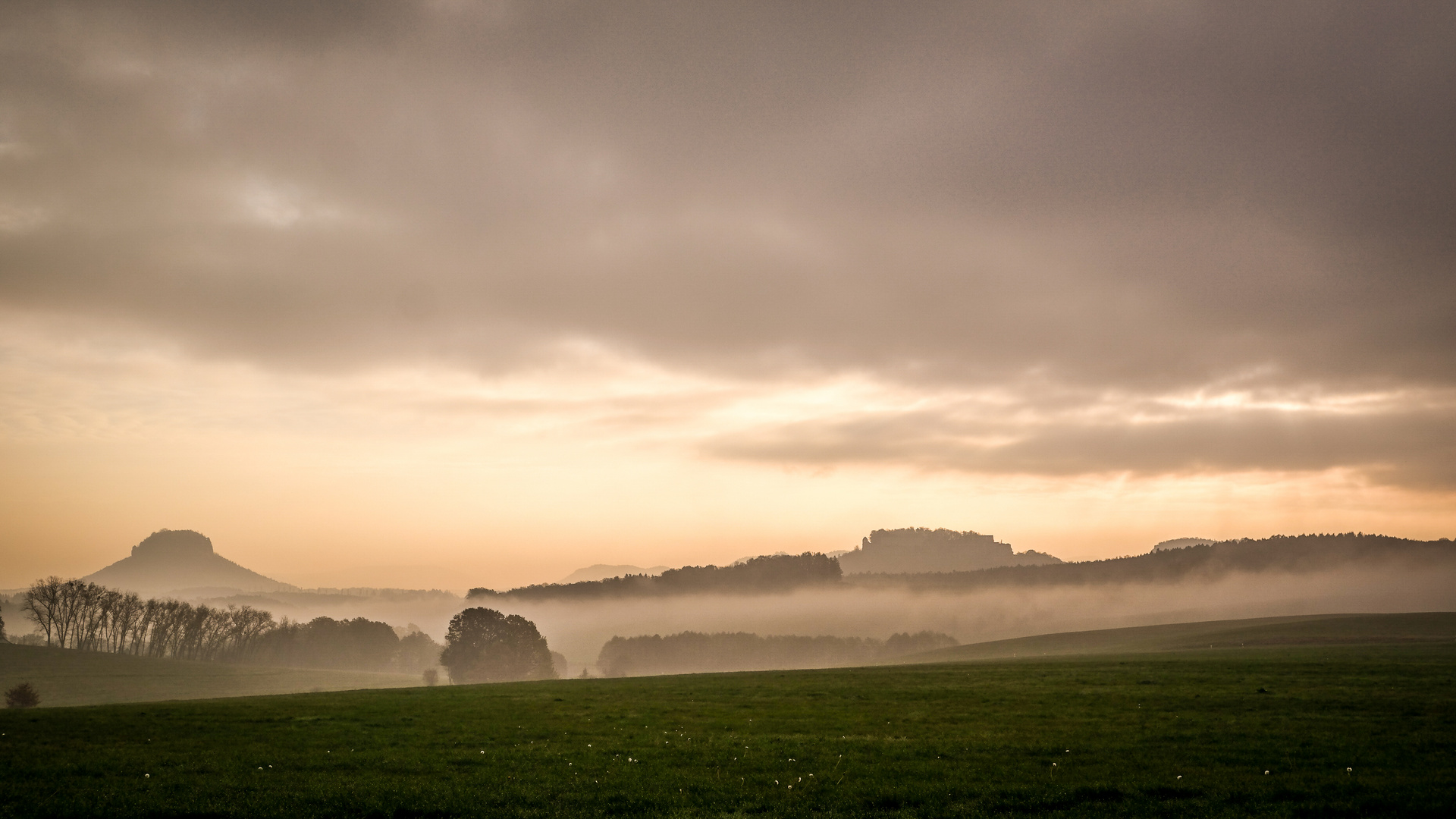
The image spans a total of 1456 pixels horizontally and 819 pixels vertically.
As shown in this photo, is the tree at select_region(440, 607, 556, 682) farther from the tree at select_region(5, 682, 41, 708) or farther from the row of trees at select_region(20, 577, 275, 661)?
the row of trees at select_region(20, 577, 275, 661)

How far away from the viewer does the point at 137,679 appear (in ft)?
459

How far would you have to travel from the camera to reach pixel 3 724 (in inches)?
1492

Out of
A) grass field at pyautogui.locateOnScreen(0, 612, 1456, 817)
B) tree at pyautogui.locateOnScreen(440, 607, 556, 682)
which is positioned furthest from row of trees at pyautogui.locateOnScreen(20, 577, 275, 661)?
grass field at pyautogui.locateOnScreen(0, 612, 1456, 817)

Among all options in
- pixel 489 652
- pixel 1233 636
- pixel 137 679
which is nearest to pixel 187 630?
pixel 137 679

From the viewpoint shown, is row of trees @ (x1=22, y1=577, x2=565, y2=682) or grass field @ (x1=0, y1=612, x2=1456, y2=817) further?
row of trees @ (x1=22, y1=577, x2=565, y2=682)

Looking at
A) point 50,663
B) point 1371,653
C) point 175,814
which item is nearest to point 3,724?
point 175,814

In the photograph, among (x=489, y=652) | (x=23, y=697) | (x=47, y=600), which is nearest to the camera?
(x=23, y=697)

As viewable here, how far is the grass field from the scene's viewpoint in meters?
18.6

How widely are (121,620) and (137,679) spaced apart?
169 feet

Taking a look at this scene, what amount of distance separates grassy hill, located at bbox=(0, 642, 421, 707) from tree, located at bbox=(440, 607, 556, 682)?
1932cm

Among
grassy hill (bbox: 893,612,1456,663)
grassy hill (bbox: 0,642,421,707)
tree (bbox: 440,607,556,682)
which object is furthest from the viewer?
tree (bbox: 440,607,556,682)

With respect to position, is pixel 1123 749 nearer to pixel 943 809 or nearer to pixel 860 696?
pixel 943 809

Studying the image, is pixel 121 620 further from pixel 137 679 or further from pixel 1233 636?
pixel 1233 636

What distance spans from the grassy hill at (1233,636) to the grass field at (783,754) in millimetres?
65032
